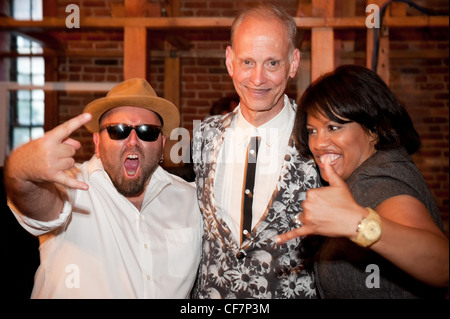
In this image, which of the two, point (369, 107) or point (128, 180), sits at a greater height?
point (369, 107)

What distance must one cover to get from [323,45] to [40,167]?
1.88 metres

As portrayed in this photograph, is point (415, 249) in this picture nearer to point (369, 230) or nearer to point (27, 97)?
point (369, 230)

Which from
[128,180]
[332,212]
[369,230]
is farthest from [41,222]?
[369,230]

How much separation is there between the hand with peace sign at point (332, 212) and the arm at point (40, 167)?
28.6 inches

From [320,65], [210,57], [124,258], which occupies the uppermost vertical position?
[210,57]

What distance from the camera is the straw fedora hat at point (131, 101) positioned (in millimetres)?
2021

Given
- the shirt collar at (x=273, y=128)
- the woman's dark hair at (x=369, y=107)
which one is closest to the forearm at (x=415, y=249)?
the woman's dark hair at (x=369, y=107)

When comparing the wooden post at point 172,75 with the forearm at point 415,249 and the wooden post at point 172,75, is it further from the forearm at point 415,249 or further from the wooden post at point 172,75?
the forearm at point 415,249

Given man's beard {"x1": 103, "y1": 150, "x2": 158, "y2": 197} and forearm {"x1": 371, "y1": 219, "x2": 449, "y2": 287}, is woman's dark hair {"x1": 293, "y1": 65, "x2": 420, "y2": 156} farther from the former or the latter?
man's beard {"x1": 103, "y1": 150, "x2": 158, "y2": 197}

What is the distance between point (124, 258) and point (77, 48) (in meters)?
4.49

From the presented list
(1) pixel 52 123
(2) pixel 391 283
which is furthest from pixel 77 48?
(2) pixel 391 283

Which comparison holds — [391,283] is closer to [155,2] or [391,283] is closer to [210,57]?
[155,2]

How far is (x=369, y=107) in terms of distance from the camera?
166cm

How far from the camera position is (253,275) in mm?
1957
